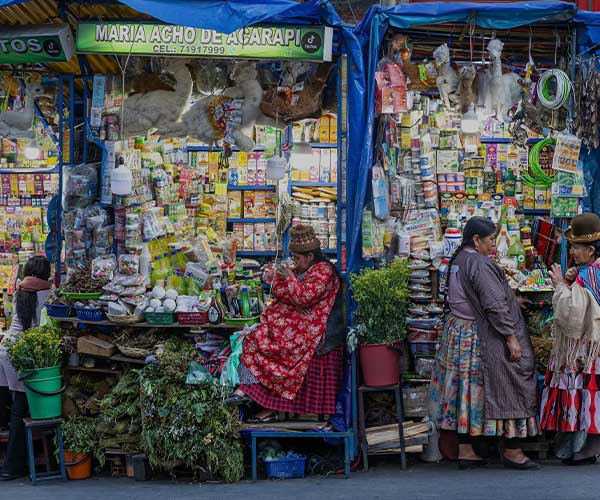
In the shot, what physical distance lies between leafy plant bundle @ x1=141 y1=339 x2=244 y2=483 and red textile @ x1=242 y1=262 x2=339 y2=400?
35cm

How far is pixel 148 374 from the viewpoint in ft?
21.0

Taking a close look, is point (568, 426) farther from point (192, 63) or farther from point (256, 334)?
point (192, 63)

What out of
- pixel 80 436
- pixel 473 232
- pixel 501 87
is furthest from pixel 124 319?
pixel 501 87

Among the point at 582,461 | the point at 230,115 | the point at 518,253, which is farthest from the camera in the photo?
the point at 230,115

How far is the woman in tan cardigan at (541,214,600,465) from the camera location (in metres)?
5.91

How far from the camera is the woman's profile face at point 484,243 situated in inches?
240

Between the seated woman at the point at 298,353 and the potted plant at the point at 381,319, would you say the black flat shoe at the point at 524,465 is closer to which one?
the potted plant at the point at 381,319

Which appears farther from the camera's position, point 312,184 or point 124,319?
point 312,184

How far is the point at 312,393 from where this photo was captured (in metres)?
6.37

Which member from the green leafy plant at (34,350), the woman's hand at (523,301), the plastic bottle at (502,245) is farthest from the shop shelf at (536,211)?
the green leafy plant at (34,350)

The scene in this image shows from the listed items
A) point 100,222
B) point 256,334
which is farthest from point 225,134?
point 256,334

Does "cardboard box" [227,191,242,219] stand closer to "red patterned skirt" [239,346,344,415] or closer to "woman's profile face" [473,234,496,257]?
"red patterned skirt" [239,346,344,415]

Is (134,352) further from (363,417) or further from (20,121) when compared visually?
(20,121)

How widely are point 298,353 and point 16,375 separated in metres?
2.15
